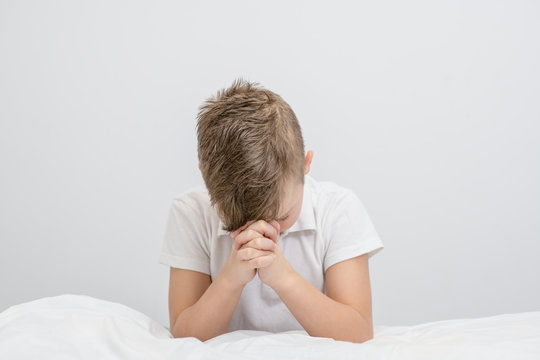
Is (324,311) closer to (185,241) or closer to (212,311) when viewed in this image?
(212,311)

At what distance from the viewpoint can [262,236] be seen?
105 cm

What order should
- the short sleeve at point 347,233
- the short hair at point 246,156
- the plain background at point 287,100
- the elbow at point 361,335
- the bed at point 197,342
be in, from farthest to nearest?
the plain background at point 287,100 → the short sleeve at point 347,233 → the elbow at point 361,335 → the short hair at point 246,156 → the bed at point 197,342

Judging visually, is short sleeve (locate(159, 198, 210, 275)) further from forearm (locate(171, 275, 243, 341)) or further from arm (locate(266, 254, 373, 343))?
arm (locate(266, 254, 373, 343))

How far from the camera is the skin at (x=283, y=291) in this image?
3.47 ft

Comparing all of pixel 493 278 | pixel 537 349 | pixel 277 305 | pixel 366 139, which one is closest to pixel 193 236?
pixel 277 305

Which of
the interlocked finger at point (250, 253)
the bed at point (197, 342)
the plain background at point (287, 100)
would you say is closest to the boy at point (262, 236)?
the interlocked finger at point (250, 253)

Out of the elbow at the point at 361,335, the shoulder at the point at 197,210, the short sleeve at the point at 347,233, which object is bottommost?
the elbow at the point at 361,335

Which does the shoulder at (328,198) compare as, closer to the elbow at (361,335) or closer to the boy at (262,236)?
the boy at (262,236)

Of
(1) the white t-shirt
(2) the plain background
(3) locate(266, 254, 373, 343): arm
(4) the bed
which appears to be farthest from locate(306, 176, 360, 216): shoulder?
(2) the plain background

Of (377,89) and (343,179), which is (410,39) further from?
(343,179)

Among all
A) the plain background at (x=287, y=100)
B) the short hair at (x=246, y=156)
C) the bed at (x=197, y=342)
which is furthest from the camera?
the plain background at (x=287, y=100)

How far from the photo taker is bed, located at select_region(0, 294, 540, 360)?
0.86m

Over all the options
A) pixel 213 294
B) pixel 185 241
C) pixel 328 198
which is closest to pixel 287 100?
pixel 328 198

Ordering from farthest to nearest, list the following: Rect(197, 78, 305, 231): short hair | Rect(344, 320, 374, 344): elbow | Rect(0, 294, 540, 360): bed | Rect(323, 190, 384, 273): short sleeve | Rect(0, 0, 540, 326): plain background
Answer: Rect(0, 0, 540, 326): plain background < Rect(323, 190, 384, 273): short sleeve < Rect(344, 320, 374, 344): elbow < Rect(197, 78, 305, 231): short hair < Rect(0, 294, 540, 360): bed
